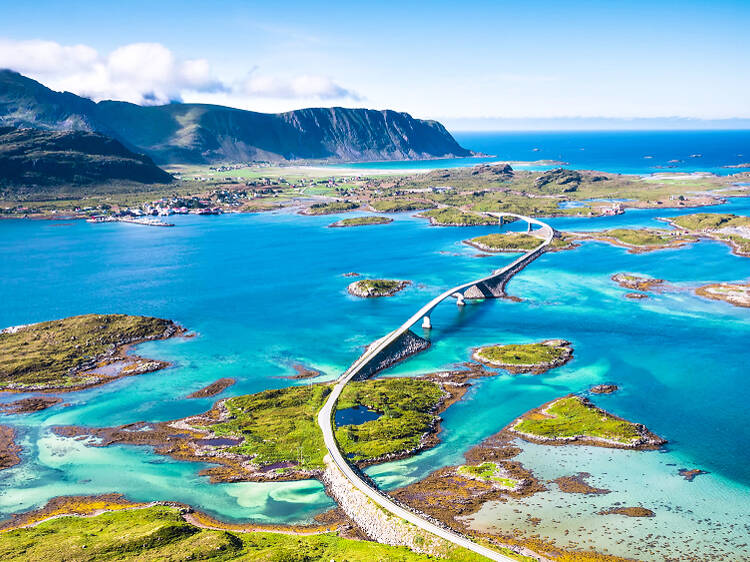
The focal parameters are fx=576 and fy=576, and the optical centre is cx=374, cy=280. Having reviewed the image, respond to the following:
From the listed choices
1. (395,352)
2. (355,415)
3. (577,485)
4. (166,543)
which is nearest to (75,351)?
(355,415)

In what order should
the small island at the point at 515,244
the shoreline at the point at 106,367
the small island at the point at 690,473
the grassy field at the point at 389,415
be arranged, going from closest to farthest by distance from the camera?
1. the small island at the point at 690,473
2. the grassy field at the point at 389,415
3. the shoreline at the point at 106,367
4. the small island at the point at 515,244

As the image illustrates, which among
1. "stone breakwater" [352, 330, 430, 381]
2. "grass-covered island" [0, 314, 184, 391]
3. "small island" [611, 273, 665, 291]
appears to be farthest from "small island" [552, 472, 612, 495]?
"small island" [611, 273, 665, 291]

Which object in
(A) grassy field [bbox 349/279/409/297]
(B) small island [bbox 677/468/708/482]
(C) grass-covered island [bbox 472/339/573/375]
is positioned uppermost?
(A) grassy field [bbox 349/279/409/297]

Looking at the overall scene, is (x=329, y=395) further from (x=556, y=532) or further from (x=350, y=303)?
(x=350, y=303)

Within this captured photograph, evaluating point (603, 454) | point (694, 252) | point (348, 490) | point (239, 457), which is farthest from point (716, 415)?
point (694, 252)

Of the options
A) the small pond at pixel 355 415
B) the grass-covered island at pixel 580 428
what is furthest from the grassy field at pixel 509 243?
the small pond at pixel 355 415

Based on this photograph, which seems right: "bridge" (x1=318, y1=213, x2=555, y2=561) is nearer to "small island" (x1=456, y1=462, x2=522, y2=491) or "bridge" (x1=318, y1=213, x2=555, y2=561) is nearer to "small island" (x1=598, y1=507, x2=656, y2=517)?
"small island" (x1=456, y1=462, x2=522, y2=491)

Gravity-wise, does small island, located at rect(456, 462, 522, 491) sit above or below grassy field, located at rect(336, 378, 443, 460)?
below

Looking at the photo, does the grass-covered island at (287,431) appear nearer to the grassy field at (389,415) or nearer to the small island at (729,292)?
the grassy field at (389,415)
